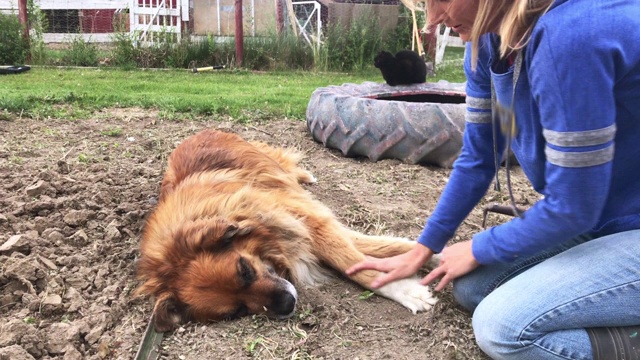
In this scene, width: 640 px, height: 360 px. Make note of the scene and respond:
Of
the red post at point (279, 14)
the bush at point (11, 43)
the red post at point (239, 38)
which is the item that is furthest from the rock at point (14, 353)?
the red post at point (279, 14)

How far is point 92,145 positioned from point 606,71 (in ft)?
15.2

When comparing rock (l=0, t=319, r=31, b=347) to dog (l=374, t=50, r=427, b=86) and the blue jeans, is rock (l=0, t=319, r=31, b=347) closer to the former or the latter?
the blue jeans

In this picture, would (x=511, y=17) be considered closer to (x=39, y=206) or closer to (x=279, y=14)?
(x=39, y=206)

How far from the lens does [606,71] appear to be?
62.8 inches

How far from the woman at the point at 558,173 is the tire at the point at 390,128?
6.69 feet

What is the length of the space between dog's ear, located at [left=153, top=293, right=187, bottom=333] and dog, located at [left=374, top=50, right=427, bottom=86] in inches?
151

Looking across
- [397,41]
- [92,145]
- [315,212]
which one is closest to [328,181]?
[315,212]

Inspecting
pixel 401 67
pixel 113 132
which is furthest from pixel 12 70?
pixel 401 67

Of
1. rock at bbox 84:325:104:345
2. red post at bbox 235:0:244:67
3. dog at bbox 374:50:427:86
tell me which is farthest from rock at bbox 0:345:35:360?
red post at bbox 235:0:244:67

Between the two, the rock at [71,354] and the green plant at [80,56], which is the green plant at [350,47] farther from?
the rock at [71,354]

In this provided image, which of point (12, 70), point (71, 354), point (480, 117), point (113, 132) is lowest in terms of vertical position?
point (71, 354)

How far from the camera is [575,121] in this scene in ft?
5.29

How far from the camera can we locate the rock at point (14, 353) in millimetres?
2164

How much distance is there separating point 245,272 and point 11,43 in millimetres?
11806
